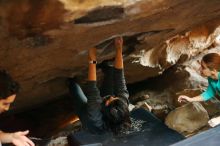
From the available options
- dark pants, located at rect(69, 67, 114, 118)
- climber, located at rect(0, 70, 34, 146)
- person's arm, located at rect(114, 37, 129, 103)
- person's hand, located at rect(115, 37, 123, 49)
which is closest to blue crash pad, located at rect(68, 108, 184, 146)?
dark pants, located at rect(69, 67, 114, 118)

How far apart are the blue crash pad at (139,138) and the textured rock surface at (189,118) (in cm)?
91

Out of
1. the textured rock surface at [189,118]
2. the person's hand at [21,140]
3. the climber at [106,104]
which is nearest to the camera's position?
the person's hand at [21,140]

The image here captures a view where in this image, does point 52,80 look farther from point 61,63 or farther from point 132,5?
point 132,5

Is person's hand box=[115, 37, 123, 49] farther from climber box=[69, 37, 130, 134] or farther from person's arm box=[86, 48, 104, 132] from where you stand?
person's arm box=[86, 48, 104, 132]

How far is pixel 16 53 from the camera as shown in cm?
344

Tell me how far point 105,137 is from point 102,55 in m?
1.07

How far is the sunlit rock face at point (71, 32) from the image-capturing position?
2.91 metres

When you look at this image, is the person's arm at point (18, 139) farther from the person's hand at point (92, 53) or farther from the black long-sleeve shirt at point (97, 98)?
the person's hand at point (92, 53)

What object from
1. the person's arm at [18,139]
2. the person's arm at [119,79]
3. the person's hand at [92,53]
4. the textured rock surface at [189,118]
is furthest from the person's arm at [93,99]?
the textured rock surface at [189,118]

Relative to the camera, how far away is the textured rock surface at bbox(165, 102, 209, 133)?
5543 millimetres

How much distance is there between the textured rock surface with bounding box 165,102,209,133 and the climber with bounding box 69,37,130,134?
5.47ft

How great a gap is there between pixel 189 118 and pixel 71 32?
301 centimetres

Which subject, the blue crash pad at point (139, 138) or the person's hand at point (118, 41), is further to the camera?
the blue crash pad at point (139, 138)

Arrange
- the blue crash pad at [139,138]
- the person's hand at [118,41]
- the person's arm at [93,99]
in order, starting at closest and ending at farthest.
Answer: the person's arm at [93,99] → the person's hand at [118,41] → the blue crash pad at [139,138]
